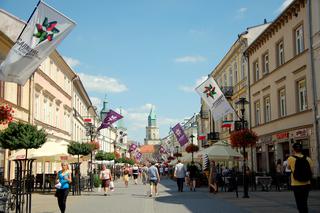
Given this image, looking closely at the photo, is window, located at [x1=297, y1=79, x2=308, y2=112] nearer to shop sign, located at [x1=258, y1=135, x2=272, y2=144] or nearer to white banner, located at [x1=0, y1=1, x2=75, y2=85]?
shop sign, located at [x1=258, y1=135, x2=272, y2=144]

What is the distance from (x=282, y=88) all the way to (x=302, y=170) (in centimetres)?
1910

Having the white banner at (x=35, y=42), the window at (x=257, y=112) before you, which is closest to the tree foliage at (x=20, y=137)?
the white banner at (x=35, y=42)

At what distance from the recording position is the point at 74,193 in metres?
23.6

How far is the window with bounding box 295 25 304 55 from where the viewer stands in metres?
24.5

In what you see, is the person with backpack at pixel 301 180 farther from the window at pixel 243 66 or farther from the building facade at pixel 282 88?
the window at pixel 243 66

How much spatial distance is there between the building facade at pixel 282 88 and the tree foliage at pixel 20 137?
1316cm

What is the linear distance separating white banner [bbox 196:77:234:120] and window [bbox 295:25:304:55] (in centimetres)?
558

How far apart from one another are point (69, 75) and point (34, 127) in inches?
1040

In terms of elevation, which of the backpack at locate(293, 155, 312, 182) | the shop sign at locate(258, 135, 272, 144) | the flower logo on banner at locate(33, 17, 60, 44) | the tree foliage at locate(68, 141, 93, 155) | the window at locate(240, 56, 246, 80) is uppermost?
the window at locate(240, 56, 246, 80)

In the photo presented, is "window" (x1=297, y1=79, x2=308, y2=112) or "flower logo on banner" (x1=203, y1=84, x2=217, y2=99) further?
"window" (x1=297, y1=79, x2=308, y2=112)

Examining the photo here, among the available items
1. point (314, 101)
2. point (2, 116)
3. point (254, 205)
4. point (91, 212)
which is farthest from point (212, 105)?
point (2, 116)

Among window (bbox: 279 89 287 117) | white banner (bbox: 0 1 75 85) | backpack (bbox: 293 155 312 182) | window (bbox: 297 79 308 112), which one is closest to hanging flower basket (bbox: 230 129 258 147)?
window (bbox: 297 79 308 112)

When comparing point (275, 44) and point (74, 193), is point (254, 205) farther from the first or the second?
point (275, 44)

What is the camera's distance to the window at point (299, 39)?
80.3 feet
